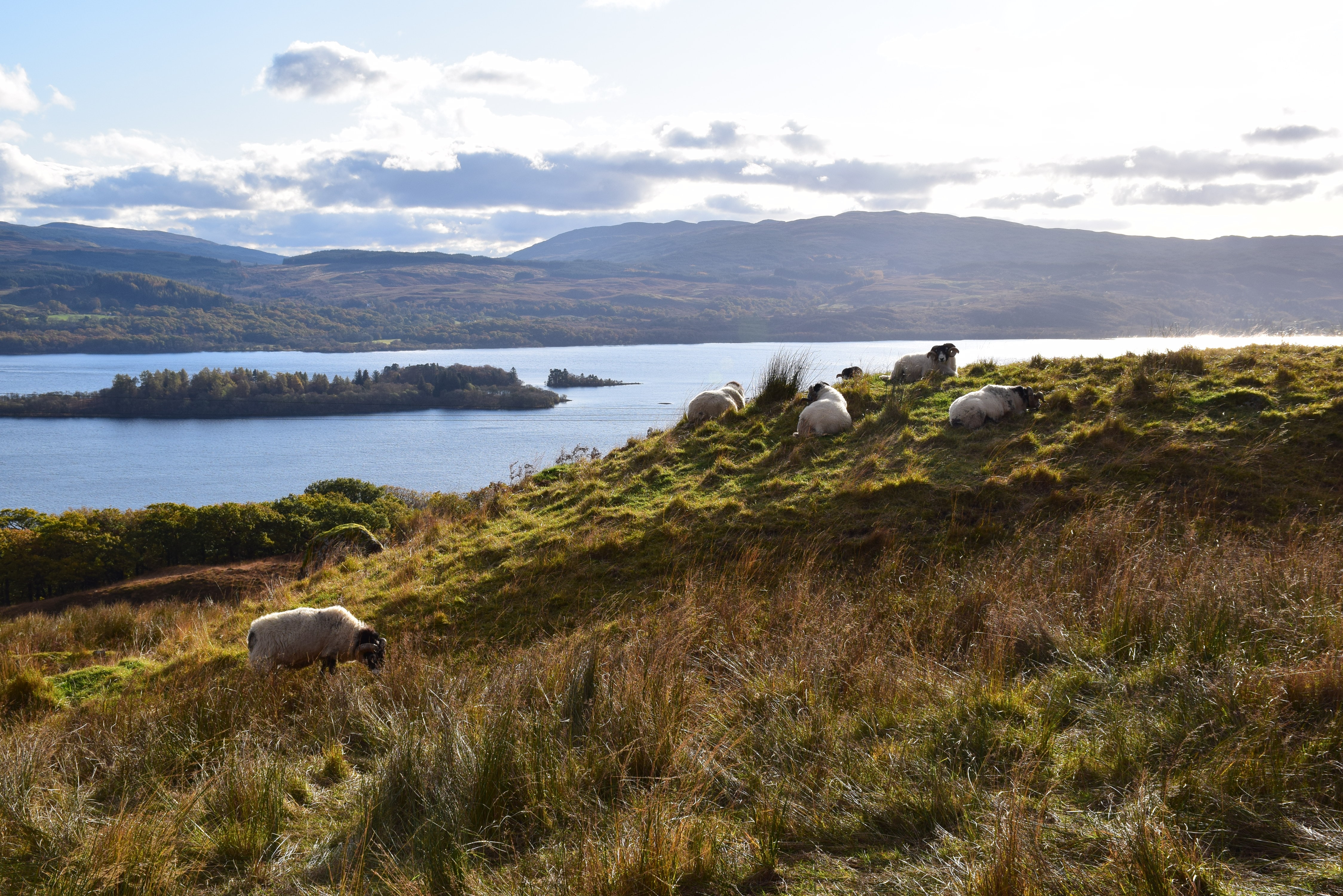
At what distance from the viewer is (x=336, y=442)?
3221 inches

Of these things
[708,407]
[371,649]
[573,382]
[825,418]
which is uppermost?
[573,382]

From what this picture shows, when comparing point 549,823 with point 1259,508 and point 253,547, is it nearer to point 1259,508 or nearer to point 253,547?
point 1259,508

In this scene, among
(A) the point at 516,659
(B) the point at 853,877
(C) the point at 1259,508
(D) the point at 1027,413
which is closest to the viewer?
(B) the point at 853,877

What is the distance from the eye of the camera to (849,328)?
541 ft

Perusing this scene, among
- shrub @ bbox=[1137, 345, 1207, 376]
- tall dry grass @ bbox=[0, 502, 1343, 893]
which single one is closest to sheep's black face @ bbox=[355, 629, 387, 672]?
tall dry grass @ bbox=[0, 502, 1343, 893]

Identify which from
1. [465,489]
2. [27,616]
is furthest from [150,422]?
[27,616]

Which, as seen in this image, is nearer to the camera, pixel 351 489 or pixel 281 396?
pixel 351 489

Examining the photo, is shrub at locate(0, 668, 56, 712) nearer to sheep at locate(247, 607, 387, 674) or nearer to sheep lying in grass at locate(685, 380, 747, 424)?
sheep at locate(247, 607, 387, 674)

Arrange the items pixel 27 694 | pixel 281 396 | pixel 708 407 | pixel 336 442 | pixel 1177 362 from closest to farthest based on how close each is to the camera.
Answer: pixel 27 694 < pixel 1177 362 < pixel 708 407 < pixel 336 442 < pixel 281 396

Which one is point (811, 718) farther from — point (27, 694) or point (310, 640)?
point (27, 694)

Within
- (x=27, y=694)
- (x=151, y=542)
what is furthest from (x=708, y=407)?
(x=151, y=542)

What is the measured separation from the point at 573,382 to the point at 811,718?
10666cm

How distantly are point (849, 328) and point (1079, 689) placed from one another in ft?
552

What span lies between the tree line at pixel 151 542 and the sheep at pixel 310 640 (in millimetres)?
19766
